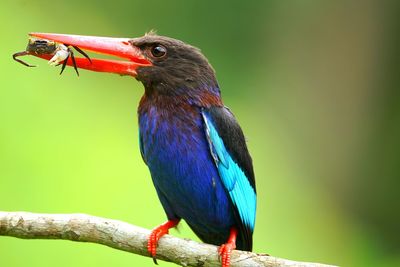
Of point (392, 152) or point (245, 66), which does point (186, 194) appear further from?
point (245, 66)

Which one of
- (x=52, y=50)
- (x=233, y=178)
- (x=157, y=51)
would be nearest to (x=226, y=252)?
(x=233, y=178)

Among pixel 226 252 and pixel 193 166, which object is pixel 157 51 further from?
pixel 226 252

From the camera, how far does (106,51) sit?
438 cm

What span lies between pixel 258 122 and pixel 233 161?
4.78 m

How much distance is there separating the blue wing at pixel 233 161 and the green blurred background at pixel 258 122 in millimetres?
935

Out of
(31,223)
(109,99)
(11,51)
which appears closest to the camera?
(31,223)

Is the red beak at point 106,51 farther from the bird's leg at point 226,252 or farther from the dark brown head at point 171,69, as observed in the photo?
the bird's leg at point 226,252

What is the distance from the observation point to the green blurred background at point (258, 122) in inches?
262

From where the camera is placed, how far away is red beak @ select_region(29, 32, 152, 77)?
4254mm

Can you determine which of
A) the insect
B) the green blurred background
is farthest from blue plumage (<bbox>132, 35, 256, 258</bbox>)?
the green blurred background

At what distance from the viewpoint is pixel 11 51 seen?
7.80 metres

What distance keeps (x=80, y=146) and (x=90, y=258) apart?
1273 millimetres

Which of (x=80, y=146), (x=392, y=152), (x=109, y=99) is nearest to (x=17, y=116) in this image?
(x=80, y=146)

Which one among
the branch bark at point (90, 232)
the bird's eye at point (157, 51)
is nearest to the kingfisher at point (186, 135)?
the bird's eye at point (157, 51)
